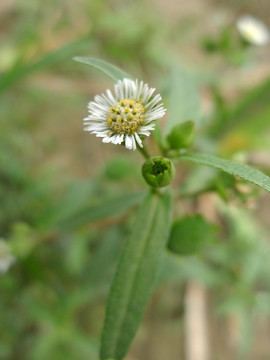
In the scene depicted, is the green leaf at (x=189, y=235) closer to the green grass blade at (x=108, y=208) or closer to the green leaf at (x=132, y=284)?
the green leaf at (x=132, y=284)

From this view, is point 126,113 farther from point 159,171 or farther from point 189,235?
point 189,235

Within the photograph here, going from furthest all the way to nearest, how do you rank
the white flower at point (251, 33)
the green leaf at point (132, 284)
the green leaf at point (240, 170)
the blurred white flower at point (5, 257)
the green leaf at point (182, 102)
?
the white flower at point (251, 33)
the blurred white flower at point (5, 257)
the green leaf at point (182, 102)
the green leaf at point (132, 284)
the green leaf at point (240, 170)

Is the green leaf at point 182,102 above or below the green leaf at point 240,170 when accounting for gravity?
above

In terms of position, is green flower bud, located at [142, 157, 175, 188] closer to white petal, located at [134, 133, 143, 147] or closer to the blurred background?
white petal, located at [134, 133, 143, 147]

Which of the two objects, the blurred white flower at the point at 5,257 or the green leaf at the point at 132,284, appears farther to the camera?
the blurred white flower at the point at 5,257

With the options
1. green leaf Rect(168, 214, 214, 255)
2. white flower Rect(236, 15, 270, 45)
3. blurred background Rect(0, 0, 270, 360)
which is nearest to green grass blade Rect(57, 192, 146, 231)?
blurred background Rect(0, 0, 270, 360)

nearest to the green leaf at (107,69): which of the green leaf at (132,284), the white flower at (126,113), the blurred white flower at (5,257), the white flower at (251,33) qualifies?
the white flower at (126,113)

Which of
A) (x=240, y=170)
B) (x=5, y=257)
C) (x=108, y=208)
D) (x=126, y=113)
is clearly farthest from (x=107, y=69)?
(x=5, y=257)
